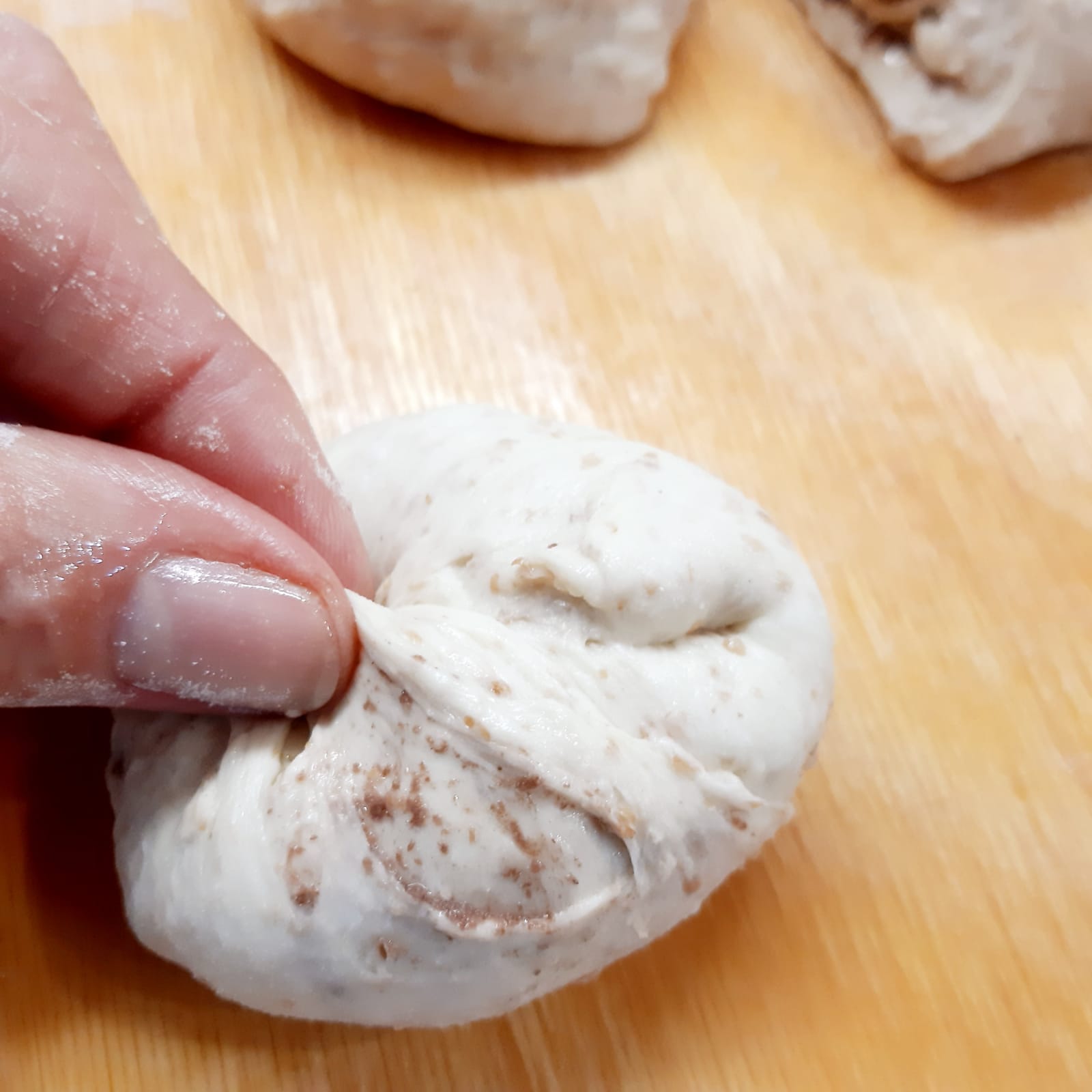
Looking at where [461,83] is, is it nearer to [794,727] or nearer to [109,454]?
[109,454]

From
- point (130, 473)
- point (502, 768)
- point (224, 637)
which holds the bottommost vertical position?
point (502, 768)

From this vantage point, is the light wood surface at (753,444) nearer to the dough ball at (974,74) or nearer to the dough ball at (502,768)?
the dough ball at (974,74)

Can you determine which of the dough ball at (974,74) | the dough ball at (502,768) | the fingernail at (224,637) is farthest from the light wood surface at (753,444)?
the fingernail at (224,637)

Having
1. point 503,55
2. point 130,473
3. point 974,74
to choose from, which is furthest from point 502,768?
point 974,74

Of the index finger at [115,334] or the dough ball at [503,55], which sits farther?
the dough ball at [503,55]

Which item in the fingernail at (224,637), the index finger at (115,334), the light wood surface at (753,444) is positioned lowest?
the light wood surface at (753,444)

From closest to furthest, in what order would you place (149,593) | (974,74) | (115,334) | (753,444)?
(149,593)
(115,334)
(753,444)
(974,74)

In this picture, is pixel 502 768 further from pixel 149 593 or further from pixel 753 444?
pixel 753 444

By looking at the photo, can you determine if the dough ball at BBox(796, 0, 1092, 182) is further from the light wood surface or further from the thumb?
the thumb
